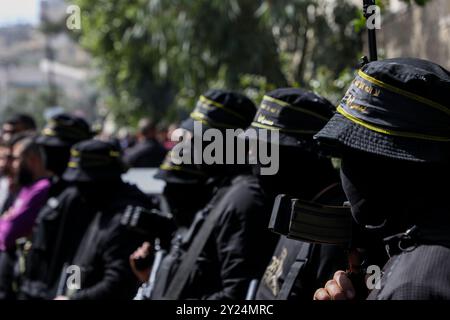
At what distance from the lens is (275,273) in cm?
295

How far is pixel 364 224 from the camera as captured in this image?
208 centimetres

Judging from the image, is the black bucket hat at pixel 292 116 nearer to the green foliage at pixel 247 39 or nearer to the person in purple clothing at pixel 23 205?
the person in purple clothing at pixel 23 205

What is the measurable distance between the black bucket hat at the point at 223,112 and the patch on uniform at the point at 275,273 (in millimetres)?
1260

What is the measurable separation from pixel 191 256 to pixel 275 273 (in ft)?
2.56

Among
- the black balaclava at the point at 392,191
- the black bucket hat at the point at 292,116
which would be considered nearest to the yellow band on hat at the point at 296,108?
the black bucket hat at the point at 292,116

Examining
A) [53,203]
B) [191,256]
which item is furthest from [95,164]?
[191,256]

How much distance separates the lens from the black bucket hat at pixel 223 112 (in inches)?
163

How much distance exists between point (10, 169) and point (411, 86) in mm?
5331

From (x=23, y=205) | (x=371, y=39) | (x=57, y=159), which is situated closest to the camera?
(x=371, y=39)

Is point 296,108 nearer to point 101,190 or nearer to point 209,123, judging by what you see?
point 209,123

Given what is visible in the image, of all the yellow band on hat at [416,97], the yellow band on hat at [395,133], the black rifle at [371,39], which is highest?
the black rifle at [371,39]

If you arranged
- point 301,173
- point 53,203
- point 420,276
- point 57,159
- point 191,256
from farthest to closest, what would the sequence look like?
1. point 57,159
2. point 53,203
3. point 191,256
4. point 301,173
5. point 420,276
